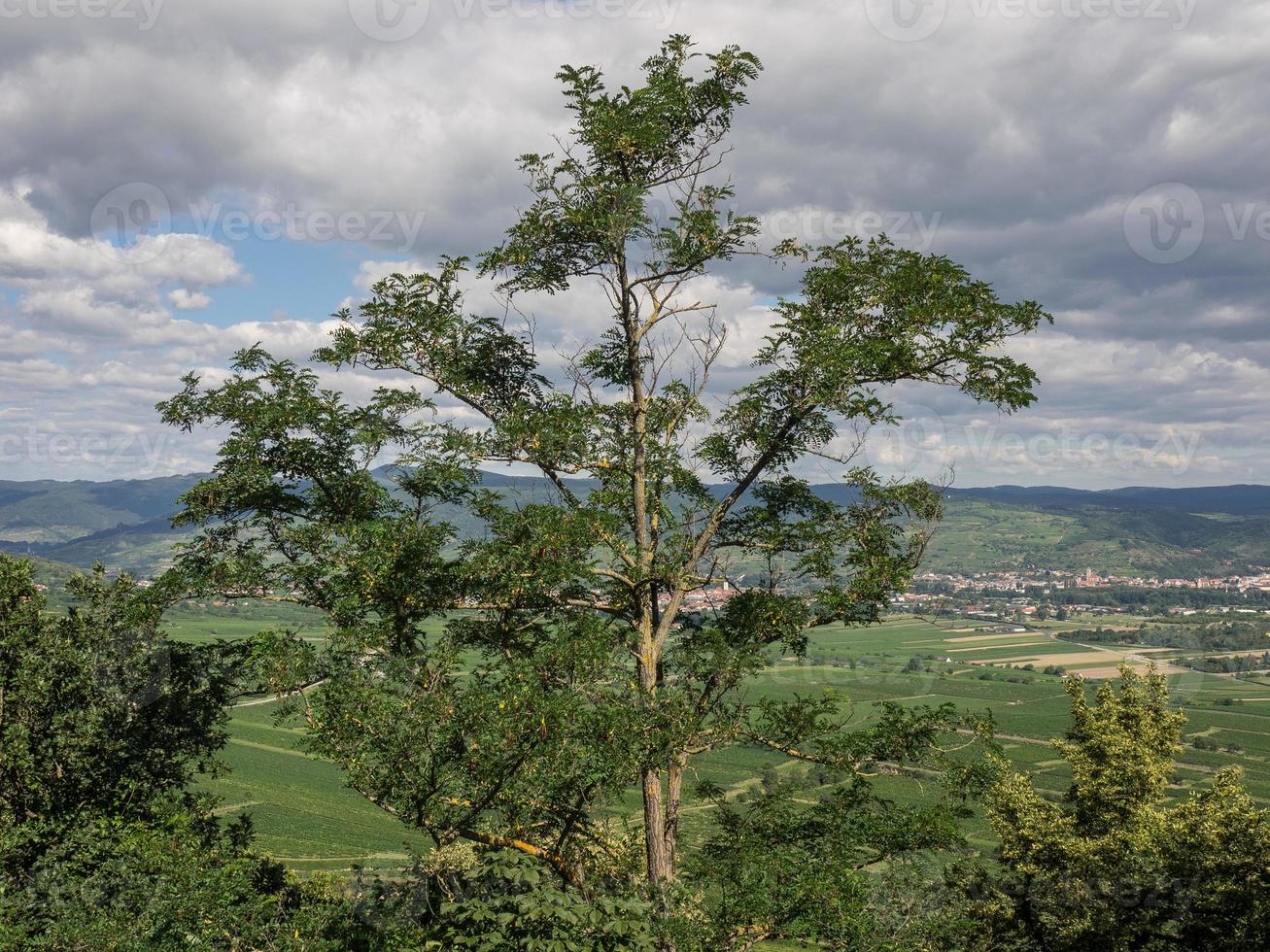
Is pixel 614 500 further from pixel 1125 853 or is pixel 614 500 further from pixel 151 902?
pixel 1125 853

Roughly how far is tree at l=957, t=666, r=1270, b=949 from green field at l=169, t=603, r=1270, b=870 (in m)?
5.50

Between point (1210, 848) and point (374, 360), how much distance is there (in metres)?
23.3

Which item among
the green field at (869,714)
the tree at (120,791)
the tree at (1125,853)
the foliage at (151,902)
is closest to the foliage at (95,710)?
the tree at (120,791)

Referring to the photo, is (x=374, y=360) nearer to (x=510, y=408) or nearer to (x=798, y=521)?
(x=510, y=408)

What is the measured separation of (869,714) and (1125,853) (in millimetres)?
10907

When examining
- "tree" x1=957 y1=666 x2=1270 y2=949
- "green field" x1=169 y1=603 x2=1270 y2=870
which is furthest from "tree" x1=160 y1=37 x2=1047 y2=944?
"tree" x1=957 y1=666 x2=1270 y2=949

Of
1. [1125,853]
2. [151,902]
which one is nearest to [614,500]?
[151,902]

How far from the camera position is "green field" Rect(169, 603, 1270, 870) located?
67.8m

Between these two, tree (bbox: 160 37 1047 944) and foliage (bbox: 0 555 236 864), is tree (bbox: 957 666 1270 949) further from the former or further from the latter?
foliage (bbox: 0 555 236 864)

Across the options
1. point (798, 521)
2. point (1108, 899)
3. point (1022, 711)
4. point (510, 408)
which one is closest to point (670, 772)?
point (798, 521)

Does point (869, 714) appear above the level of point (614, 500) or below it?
below

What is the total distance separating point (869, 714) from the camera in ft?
111

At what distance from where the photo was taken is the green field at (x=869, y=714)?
222 feet

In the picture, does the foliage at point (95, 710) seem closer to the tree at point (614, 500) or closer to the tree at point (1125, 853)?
the tree at point (614, 500)
